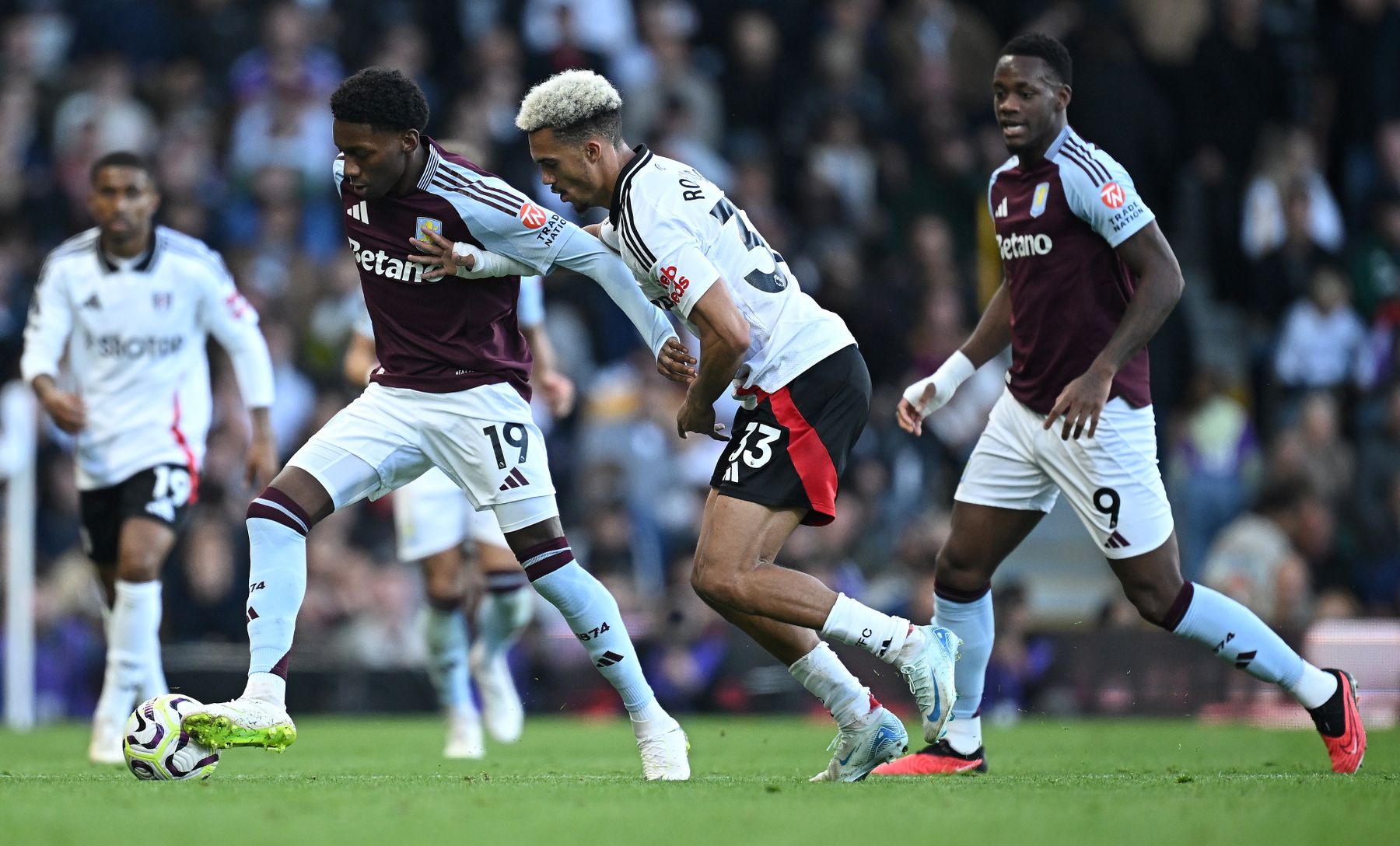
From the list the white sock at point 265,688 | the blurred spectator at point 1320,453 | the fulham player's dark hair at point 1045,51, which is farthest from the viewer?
the blurred spectator at point 1320,453

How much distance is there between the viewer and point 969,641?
7789mm

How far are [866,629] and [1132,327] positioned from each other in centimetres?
159

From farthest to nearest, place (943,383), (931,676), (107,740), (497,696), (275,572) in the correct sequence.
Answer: (497,696), (107,740), (943,383), (275,572), (931,676)

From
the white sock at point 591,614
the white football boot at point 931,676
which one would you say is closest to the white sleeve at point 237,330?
the white sock at point 591,614

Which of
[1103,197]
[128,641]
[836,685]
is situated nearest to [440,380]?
[836,685]

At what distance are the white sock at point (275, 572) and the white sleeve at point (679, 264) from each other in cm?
166

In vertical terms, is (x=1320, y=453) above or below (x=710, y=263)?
below

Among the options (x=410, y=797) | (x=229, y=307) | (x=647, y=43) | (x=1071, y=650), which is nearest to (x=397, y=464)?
(x=410, y=797)

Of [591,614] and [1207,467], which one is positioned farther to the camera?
[1207,467]

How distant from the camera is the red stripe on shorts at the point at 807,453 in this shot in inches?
268

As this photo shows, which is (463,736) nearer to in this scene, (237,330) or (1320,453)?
(237,330)

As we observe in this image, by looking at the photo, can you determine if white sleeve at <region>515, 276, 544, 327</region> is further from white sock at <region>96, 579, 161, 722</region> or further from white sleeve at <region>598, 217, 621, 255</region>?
white sleeve at <region>598, 217, 621, 255</region>

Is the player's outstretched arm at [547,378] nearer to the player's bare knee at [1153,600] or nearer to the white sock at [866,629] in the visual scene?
the white sock at [866,629]

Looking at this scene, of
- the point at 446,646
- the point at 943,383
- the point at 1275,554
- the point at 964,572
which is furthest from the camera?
the point at 1275,554
